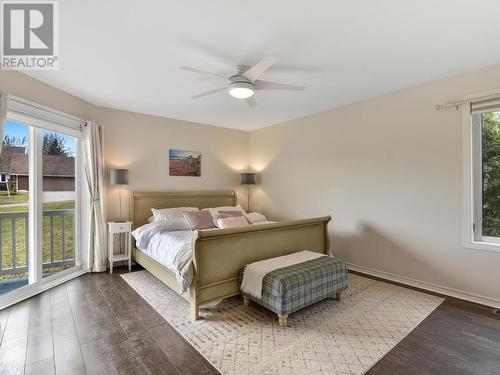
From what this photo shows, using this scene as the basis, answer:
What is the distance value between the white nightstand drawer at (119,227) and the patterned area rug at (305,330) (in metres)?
1.10

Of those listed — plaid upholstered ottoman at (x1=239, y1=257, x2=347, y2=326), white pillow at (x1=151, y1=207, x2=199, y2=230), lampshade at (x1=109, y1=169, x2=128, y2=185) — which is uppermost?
lampshade at (x1=109, y1=169, x2=128, y2=185)

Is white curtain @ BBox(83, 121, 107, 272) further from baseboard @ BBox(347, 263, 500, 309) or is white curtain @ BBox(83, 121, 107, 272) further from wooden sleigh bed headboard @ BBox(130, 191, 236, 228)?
baseboard @ BBox(347, 263, 500, 309)

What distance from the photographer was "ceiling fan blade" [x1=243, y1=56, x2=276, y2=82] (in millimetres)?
2170

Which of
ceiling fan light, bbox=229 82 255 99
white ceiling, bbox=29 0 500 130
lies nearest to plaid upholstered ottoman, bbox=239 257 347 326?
ceiling fan light, bbox=229 82 255 99

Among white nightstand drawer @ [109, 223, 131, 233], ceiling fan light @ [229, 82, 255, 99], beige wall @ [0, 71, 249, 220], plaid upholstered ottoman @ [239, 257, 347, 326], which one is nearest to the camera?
plaid upholstered ottoman @ [239, 257, 347, 326]

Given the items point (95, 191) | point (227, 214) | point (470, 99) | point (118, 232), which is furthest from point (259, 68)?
point (118, 232)

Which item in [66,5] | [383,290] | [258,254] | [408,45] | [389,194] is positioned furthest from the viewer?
[389,194]

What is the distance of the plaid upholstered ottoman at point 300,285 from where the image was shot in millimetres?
2391

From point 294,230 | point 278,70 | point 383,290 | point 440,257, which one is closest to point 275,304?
point 294,230

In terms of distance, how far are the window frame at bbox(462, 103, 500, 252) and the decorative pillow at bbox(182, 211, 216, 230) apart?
3.36 m

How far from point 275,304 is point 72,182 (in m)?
3.46

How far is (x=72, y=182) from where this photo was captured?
387 centimetres

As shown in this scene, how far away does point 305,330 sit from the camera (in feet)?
7.71

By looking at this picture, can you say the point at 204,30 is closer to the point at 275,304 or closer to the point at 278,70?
the point at 278,70
